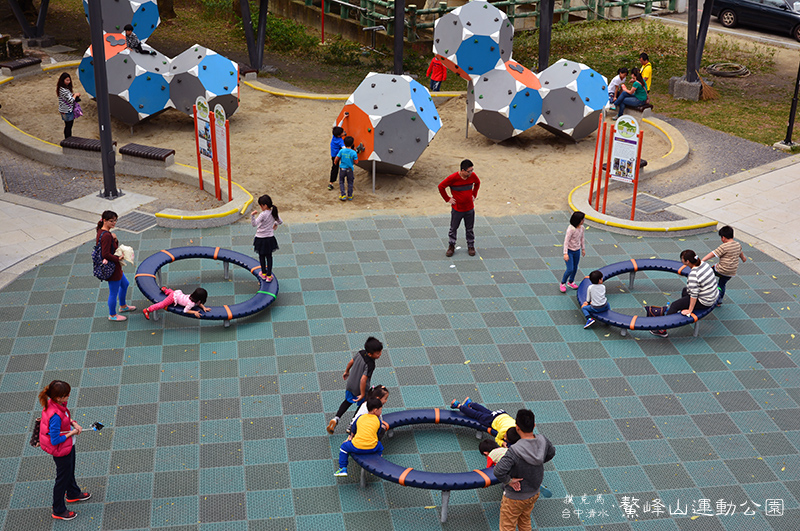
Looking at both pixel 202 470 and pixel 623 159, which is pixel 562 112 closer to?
pixel 623 159

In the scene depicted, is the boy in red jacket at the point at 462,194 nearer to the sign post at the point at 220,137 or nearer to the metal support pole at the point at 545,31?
the sign post at the point at 220,137

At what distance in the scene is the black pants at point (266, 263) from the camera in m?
11.5

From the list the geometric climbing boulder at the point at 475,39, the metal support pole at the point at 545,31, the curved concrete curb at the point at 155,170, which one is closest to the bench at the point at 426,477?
the curved concrete curb at the point at 155,170

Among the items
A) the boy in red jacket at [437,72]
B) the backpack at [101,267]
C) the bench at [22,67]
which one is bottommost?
the backpack at [101,267]

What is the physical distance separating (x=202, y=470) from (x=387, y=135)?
8.66 m

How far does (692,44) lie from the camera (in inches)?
821

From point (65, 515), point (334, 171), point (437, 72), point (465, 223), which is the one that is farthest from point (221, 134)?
point (437, 72)

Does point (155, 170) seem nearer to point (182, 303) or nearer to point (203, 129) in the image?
point (203, 129)

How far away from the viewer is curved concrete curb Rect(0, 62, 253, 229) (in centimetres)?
1365

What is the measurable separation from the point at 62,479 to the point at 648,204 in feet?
38.1

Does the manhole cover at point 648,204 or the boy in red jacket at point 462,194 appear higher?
the boy in red jacket at point 462,194

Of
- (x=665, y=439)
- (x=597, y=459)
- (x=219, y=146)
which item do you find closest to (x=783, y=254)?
(x=665, y=439)

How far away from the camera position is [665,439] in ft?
29.3

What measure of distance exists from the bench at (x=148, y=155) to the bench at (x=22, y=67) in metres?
8.21
